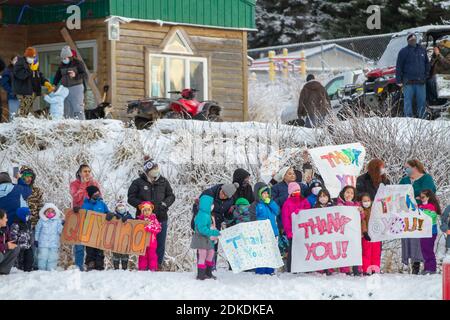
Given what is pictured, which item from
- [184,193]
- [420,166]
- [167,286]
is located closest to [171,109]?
[184,193]

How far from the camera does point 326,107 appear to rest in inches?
930

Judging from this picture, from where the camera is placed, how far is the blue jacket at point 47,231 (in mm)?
17656

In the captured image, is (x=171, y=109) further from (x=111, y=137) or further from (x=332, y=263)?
(x=332, y=263)

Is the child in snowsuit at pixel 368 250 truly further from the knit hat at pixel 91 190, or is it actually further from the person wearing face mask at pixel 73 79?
the person wearing face mask at pixel 73 79

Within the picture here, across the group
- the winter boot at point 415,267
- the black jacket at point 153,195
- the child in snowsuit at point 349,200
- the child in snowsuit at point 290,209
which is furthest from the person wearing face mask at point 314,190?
the black jacket at point 153,195

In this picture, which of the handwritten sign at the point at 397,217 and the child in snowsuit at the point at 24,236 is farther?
the child in snowsuit at the point at 24,236

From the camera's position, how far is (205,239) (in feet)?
54.0

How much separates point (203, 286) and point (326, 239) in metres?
1.97

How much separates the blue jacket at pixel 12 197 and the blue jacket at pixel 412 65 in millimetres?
8449

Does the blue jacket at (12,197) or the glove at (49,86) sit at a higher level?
the glove at (49,86)

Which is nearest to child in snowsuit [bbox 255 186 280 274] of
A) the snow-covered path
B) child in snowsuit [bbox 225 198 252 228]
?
child in snowsuit [bbox 225 198 252 228]

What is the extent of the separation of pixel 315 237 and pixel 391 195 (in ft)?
3.80

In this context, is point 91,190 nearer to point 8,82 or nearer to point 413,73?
point 8,82

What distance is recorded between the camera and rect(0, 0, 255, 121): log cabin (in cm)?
2777
